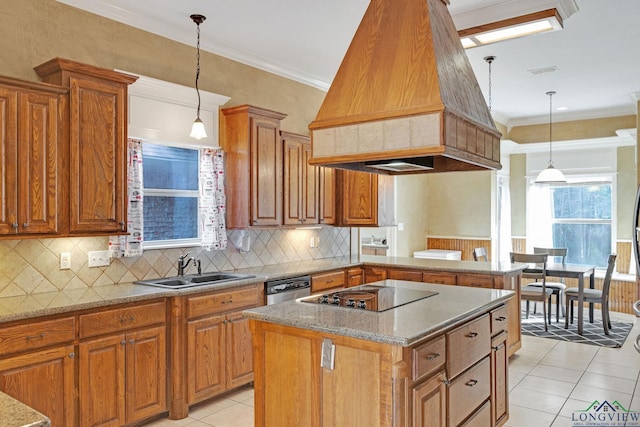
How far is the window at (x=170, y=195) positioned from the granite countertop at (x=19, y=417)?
2.64 metres

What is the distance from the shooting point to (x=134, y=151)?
12.2 feet

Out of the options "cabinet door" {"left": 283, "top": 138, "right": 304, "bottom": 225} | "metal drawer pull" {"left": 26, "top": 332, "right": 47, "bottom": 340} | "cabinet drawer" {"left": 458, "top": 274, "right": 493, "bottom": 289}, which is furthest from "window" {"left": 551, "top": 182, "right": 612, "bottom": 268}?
"metal drawer pull" {"left": 26, "top": 332, "right": 47, "bottom": 340}

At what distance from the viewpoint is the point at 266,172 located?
14.8 feet

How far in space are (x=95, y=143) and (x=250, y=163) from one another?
1.45 meters

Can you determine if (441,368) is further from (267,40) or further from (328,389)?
(267,40)

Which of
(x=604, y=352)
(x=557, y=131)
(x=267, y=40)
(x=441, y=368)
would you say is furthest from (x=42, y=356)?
(x=557, y=131)

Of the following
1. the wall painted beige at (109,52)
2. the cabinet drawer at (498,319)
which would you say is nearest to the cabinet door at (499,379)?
the cabinet drawer at (498,319)

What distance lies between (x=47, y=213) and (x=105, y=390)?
113cm

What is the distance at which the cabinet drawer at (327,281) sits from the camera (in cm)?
458

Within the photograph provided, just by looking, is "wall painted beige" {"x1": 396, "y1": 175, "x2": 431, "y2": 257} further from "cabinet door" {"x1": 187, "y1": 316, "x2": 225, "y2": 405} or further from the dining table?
"cabinet door" {"x1": 187, "y1": 316, "x2": 225, "y2": 405}

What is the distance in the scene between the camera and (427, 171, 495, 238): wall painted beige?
26.0 feet

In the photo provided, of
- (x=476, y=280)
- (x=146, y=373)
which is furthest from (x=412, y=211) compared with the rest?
(x=146, y=373)

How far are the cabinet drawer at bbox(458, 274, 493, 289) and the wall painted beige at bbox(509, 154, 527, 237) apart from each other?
4.31m

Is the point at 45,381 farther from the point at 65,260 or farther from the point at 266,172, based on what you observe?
the point at 266,172
